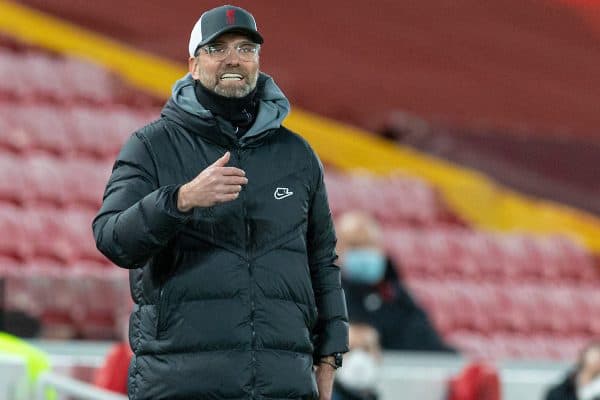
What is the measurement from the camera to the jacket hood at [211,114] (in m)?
2.28

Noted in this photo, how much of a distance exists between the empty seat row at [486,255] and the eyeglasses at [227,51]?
5.94m

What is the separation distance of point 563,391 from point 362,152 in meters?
4.92

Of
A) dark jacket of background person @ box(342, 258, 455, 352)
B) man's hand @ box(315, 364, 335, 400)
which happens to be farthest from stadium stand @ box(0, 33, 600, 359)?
man's hand @ box(315, 364, 335, 400)

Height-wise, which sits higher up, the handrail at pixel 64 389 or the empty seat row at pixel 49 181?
the empty seat row at pixel 49 181

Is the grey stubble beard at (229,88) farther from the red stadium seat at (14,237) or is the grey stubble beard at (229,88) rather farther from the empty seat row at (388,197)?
the empty seat row at (388,197)

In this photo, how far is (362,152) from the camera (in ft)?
31.0

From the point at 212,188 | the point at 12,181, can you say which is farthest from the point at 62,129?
the point at 212,188

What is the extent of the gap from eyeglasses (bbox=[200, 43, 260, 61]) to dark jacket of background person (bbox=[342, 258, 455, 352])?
2.65 meters

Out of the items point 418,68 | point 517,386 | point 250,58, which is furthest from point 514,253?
point 250,58

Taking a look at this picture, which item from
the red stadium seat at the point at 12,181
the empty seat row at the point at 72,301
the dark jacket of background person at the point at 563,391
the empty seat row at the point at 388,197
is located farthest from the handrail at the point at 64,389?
the empty seat row at the point at 388,197

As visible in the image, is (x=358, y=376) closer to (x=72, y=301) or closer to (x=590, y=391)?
(x=590, y=391)

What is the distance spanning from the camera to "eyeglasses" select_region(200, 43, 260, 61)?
2264mm

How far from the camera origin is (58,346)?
428cm

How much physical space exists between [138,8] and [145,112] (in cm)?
146
